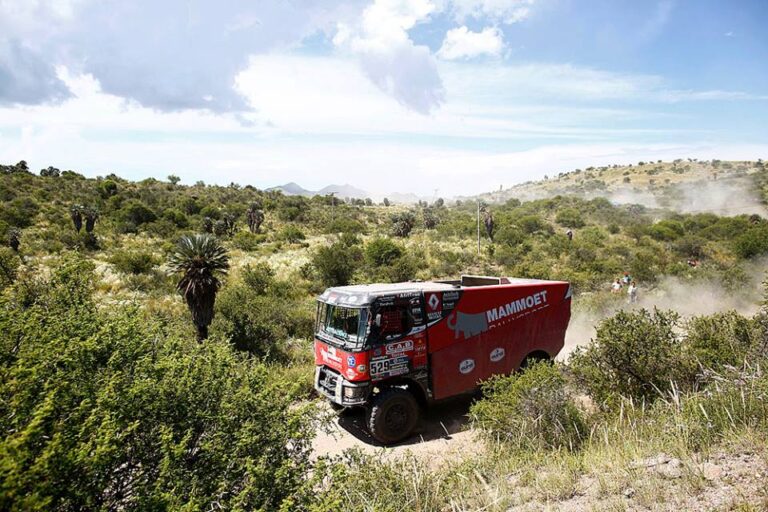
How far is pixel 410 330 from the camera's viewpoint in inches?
356

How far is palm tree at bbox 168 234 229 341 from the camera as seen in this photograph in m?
14.7

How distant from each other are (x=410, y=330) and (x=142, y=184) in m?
76.7

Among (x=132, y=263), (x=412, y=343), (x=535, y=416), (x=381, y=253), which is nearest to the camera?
(x=535, y=416)

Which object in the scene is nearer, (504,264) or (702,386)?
(702,386)

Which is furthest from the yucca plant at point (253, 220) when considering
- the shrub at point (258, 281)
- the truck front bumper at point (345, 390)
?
the truck front bumper at point (345, 390)

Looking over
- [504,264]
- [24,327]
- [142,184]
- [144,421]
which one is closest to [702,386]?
[144,421]

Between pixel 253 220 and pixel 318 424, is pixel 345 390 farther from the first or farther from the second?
pixel 253 220

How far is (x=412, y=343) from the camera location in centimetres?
907

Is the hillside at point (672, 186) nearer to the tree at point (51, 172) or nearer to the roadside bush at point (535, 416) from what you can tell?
the roadside bush at point (535, 416)

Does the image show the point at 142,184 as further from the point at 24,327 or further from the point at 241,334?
the point at 24,327

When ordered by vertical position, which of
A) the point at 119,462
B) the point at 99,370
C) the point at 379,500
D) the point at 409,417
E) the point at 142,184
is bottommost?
the point at 409,417

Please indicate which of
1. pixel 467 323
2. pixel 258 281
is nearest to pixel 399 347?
pixel 467 323

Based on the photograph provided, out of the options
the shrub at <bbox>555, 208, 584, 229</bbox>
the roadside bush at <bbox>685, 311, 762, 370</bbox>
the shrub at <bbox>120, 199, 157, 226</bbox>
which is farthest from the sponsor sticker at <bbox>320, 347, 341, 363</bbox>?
the shrub at <bbox>555, 208, 584, 229</bbox>

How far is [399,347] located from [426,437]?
2.19 meters
